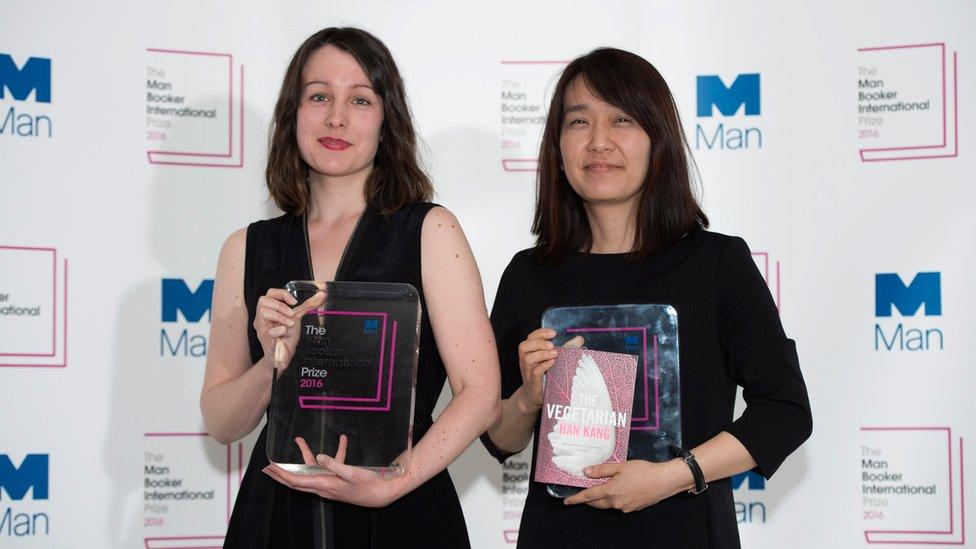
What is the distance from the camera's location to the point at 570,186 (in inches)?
78.4

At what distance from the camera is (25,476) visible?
8.88 ft

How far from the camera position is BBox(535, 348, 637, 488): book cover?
165 centimetres

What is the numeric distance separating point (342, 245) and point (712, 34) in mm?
1641

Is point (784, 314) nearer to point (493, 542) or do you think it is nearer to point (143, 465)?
point (493, 542)

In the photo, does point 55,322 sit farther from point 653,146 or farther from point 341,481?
point 653,146

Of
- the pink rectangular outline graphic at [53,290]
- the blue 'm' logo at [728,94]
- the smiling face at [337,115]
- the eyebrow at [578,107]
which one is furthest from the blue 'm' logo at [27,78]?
the blue 'm' logo at [728,94]

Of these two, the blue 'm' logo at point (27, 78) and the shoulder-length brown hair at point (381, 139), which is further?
the blue 'm' logo at point (27, 78)

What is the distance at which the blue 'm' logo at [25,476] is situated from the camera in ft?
8.85

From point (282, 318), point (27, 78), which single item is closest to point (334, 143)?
point (282, 318)

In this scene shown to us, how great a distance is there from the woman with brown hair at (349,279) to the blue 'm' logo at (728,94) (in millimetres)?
1350

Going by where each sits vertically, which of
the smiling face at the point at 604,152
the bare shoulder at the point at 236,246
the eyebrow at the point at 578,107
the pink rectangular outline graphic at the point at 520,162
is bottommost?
the bare shoulder at the point at 236,246

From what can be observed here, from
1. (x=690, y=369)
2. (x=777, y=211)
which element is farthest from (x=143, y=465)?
(x=777, y=211)

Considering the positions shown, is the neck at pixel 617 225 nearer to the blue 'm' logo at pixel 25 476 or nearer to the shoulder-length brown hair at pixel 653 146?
the shoulder-length brown hair at pixel 653 146

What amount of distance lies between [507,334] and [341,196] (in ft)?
1.42
